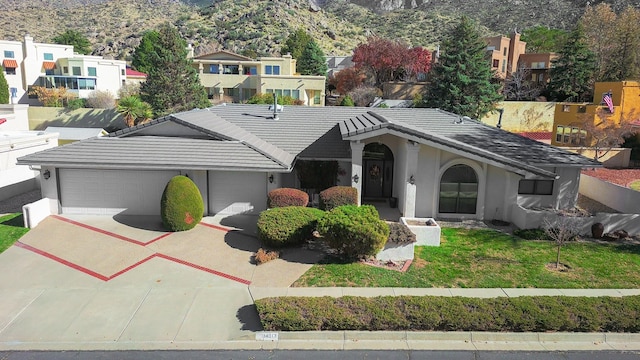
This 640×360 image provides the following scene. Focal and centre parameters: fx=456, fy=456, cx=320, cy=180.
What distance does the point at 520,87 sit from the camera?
182 feet

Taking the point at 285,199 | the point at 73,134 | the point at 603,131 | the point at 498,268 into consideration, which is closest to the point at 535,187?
the point at 498,268

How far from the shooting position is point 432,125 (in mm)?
23109

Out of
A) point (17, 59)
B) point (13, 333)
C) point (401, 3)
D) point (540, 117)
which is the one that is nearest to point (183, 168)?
point (13, 333)

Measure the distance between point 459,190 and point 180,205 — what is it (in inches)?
446

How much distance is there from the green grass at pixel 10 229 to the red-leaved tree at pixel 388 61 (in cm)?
4466

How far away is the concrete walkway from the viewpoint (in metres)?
10.6

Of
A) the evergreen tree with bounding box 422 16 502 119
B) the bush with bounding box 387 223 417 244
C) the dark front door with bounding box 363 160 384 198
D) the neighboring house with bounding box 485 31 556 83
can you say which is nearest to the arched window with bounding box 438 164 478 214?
the dark front door with bounding box 363 160 384 198

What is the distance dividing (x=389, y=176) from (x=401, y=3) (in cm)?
14018

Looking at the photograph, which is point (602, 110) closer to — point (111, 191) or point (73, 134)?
point (111, 191)

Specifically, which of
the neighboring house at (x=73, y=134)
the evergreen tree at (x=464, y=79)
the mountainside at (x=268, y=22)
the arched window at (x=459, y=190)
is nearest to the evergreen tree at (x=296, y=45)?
the mountainside at (x=268, y=22)

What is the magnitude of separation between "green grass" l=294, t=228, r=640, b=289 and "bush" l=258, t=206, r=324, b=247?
1.55 m

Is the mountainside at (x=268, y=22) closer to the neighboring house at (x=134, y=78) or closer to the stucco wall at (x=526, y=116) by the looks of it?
the neighboring house at (x=134, y=78)

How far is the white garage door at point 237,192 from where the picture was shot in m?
19.1

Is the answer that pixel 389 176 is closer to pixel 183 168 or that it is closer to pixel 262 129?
pixel 262 129
